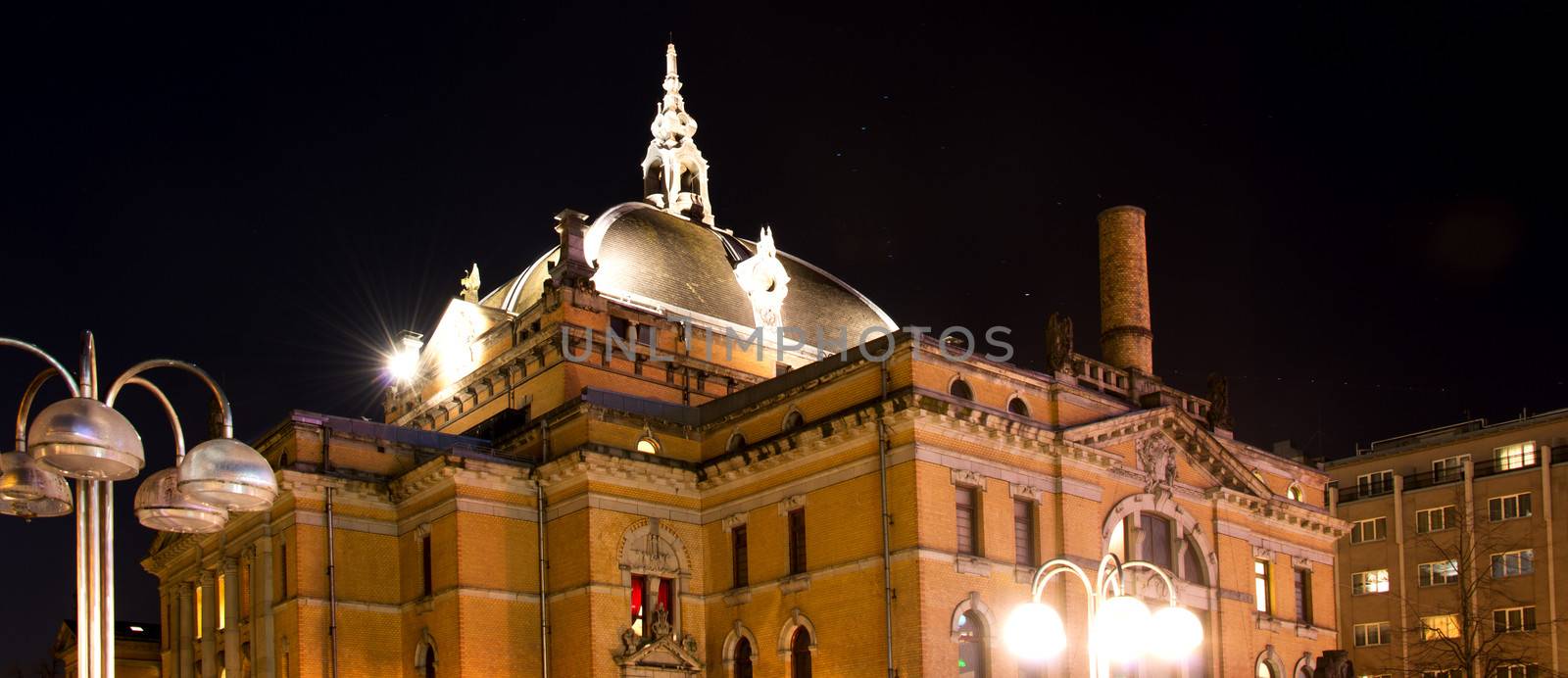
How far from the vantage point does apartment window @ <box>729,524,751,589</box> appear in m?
46.3

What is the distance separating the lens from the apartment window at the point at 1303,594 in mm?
54094

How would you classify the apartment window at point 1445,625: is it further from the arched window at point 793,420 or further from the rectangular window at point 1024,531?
the arched window at point 793,420

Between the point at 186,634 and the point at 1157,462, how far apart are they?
31448mm

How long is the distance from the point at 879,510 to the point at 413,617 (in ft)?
47.3

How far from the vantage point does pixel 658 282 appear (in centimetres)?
5931

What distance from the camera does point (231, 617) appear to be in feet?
160

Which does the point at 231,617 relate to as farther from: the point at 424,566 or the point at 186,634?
the point at 424,566

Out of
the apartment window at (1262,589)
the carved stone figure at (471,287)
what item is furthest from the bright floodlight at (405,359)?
the apartment window at (1262,589)

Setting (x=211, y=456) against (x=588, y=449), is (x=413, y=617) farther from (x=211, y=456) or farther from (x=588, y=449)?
(x=211, y=456)

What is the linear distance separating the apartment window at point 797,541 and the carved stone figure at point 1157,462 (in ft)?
Result: 34.0

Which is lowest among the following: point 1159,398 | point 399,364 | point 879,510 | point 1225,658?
point 1225,658

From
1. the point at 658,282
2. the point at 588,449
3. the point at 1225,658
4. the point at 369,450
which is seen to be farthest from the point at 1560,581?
the point at 369,450

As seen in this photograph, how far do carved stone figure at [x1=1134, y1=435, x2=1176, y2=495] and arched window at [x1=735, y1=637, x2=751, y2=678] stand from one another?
1245 cm

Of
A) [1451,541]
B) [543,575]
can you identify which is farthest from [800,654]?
[1451,541]
